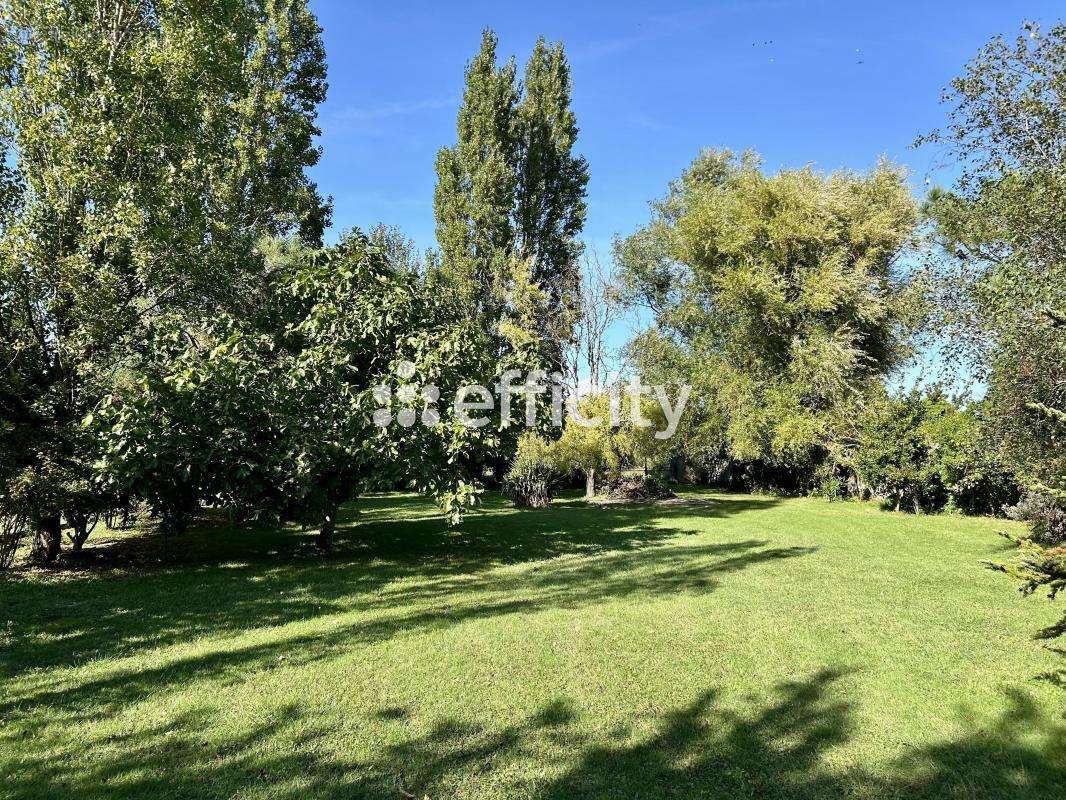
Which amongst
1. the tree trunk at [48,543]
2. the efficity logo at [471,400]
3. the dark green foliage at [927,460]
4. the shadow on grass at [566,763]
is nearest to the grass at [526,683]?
the shadow on grass at [566,763]

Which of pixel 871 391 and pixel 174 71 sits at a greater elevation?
pixel 174 71

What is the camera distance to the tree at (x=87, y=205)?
791cm

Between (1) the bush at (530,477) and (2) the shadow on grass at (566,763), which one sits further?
(1) the bush at (530,477)

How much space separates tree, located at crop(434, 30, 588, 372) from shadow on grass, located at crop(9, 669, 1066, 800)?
18024 millimetres

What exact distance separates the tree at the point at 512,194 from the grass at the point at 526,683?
15.1 metres

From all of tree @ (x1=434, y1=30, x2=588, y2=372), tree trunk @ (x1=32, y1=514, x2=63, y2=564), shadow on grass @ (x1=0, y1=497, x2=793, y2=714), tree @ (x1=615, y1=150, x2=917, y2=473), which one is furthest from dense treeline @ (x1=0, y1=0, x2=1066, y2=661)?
tree @ (x1=434, y1=30, x2=588, y2=372)

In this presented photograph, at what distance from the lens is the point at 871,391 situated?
19.9m

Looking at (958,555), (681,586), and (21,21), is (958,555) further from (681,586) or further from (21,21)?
(21,21)

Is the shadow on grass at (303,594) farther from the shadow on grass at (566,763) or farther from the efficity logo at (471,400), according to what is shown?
the efficity logo at (471,400)

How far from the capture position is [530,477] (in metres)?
19.2

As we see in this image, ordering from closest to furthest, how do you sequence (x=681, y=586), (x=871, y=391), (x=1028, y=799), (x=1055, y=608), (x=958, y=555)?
(x=1028, y=799) → (x=1055, y=608) → (x=681, y=586) → (x=958, y=555) → (x=871, y=391)

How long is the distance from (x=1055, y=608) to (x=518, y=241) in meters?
19.8

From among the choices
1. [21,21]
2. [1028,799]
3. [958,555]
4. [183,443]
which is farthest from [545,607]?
[21,21]

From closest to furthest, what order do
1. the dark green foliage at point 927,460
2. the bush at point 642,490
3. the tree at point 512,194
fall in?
the dark green foliage at point 927,460, the bush at point 642,490, the tree at point 512,194
